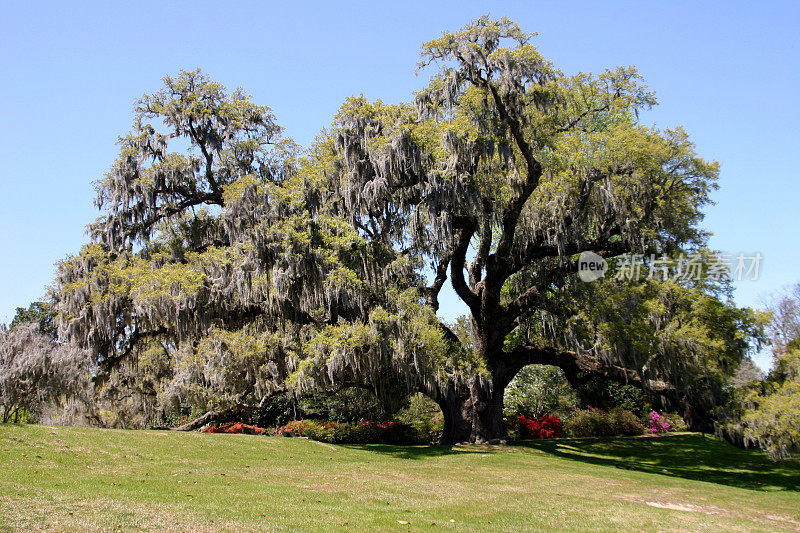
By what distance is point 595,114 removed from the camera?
61.3 feet

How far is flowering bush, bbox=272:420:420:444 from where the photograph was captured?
63.3ft

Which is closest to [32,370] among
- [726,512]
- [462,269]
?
[462,269]

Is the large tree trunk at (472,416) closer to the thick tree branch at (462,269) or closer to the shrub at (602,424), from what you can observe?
the thick tree branch at (462,269)

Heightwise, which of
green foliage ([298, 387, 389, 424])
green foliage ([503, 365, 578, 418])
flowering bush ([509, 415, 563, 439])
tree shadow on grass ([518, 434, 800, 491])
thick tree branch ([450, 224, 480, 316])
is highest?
thick tree branch ([450, 224, 480, 316])

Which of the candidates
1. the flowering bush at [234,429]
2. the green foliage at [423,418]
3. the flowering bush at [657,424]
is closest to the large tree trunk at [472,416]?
the green foliage at [423,418]

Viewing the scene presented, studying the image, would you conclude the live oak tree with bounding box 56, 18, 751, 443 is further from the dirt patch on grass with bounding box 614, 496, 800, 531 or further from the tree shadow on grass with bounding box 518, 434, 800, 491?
the dirt patch on grass with bounding box 614, 496, 800, 531

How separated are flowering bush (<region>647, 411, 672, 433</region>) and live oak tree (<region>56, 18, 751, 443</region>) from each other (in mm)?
9458

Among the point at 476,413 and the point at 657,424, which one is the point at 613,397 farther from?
the point at 476,413

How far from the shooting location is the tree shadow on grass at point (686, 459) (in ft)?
51.4

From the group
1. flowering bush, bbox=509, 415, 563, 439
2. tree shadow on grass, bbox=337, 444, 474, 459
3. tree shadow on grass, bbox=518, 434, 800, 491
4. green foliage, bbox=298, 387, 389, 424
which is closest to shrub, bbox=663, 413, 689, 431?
tree shadow on grass, bbox=518, 434, 800, 491

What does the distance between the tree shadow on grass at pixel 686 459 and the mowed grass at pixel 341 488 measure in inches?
7.0

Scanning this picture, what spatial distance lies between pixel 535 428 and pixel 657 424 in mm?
6787

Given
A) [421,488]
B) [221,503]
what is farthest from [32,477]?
[421,488]

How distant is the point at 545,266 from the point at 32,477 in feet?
49.3
